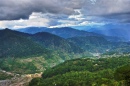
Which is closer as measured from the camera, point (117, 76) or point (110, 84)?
point (117, 76)

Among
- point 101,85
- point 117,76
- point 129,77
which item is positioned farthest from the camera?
point 101,85

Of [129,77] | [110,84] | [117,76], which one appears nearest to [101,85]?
[110,84]

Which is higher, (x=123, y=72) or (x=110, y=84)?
(x=123, y=72)

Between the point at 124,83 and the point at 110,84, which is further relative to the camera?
the point at 110,84

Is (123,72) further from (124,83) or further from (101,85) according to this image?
(101,85)

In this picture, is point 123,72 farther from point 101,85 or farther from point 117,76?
point 101,85

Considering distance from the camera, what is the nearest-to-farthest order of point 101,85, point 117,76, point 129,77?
point 129,77 < point 117,76 < point 101,85

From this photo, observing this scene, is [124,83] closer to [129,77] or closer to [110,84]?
[129,77]

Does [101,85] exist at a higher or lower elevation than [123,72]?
lower

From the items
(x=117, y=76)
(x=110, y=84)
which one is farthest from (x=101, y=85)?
(x=117, y=76)
